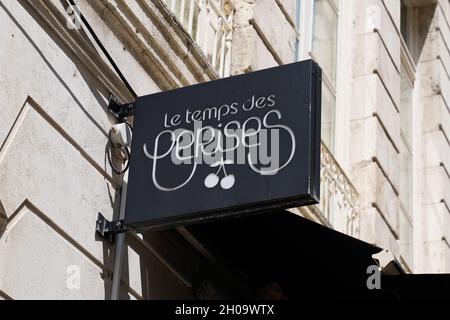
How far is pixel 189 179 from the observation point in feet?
24.3

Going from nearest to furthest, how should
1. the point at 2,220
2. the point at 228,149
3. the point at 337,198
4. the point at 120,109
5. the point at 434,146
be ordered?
the point at 2,220 → the point at 228,149 → the point at 120,109 → the point at 337,198 → the point at 434,146

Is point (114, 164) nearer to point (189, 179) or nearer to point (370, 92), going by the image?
point (189, 179)

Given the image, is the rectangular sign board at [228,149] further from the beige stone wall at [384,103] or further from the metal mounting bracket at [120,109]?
the beige stone wall at [384,103]

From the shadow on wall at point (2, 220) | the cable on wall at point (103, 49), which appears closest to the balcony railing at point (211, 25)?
the cable on wall at point (103, 49)

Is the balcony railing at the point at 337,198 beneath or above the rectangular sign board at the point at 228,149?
above

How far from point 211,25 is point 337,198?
292 centimetres

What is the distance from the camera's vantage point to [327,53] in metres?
13.1

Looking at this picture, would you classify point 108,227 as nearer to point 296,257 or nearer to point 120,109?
point 120,109

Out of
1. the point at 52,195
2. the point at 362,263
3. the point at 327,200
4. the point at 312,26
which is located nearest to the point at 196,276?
the point at 362,263

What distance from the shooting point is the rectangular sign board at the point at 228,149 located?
7.18 metres

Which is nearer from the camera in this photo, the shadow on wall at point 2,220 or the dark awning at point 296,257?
the shadow on wall at point 2,220

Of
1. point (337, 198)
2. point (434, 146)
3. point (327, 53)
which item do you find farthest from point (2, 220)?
point (434, 146)

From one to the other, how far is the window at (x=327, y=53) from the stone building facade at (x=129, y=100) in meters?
0.02

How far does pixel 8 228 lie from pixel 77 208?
0.73m
